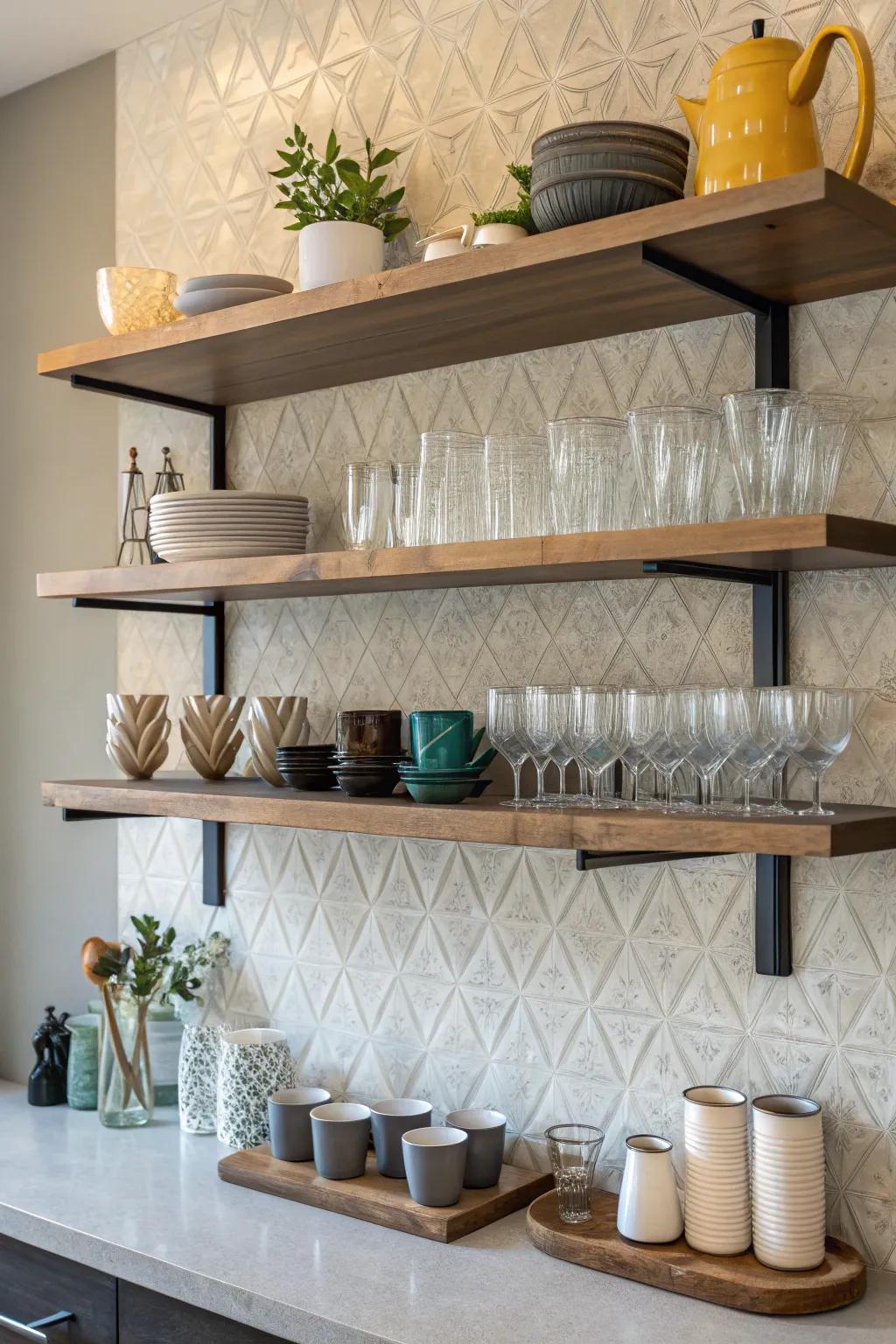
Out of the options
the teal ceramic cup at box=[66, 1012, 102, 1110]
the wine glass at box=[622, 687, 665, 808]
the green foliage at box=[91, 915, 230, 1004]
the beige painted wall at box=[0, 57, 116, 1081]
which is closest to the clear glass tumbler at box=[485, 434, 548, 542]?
the wine glass at box=[622, 687, 665, 808]

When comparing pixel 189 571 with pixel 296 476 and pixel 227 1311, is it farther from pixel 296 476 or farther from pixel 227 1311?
pixel 227 1311

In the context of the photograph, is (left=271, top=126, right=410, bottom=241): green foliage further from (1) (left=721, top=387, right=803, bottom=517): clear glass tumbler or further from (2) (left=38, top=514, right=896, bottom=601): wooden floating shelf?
(1) (left=721, top=387, right=803, bottom=517): clear glass tumbler

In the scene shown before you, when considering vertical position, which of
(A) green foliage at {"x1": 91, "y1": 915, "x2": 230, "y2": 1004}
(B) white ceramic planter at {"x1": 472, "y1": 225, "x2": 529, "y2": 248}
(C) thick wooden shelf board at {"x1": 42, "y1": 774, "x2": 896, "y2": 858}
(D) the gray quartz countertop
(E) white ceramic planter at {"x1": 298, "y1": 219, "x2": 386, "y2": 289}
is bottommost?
(D) the gray quartz countertop

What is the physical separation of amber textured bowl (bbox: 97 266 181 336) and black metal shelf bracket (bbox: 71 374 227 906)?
135mm

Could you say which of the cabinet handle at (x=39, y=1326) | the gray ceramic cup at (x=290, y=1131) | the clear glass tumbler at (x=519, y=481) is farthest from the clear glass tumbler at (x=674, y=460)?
the cabinet handle at (x=39, y=1326)

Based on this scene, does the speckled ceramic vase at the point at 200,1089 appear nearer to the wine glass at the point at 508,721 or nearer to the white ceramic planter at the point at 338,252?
the wine glass at the point at 508,721

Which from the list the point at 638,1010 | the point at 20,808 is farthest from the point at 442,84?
the point at 20,808

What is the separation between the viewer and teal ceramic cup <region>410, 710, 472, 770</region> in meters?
1.78

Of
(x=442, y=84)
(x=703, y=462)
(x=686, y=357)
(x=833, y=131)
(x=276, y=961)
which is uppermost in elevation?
(x=442, y=84)

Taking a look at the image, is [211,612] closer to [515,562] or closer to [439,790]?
[439,790]

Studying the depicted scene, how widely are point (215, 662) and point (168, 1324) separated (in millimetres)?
1120

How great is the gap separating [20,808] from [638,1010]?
5.15ft

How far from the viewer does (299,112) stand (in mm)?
2330

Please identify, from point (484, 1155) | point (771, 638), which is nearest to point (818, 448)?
point (771, 638)
